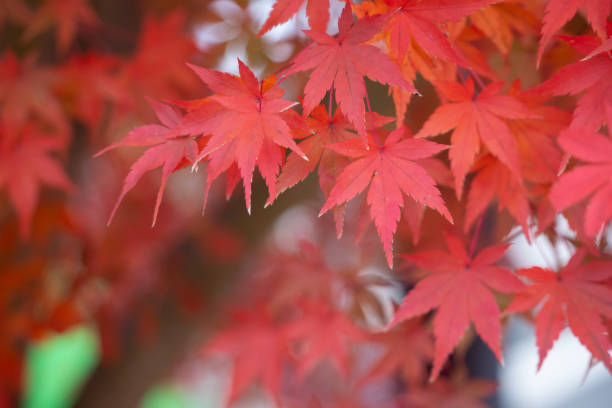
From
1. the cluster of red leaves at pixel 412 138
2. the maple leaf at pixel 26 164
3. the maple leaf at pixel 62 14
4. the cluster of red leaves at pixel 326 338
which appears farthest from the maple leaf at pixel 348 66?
the maple leaf at pixel 62 14

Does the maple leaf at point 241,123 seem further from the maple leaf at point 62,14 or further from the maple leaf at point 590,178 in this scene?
the maple leaf at point 62,14

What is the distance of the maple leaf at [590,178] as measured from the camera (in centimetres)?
40

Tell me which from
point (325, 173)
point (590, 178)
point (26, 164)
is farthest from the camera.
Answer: point (26, 164)

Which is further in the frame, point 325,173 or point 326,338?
point 326,338

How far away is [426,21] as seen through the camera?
477 millimetres

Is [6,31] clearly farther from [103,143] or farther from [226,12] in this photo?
[226,12]

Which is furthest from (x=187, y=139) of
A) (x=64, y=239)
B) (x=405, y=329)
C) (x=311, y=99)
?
(x=64, y=239)

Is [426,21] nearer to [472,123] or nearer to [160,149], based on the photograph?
[472,123]

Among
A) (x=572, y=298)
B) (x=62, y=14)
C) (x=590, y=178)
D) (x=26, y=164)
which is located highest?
(x=62, y=14)

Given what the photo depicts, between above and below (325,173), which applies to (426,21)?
above

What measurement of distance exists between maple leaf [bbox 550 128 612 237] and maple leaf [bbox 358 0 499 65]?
0.43 ft

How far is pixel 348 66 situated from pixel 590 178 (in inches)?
9.6

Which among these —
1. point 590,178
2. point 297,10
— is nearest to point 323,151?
point 297,10

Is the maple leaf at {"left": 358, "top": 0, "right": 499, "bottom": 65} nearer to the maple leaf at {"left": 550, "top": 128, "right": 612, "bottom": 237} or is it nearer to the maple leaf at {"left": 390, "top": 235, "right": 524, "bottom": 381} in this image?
the maple leaf at {"left": 550, "top": 128, "right": 612, "bottom": 237}
